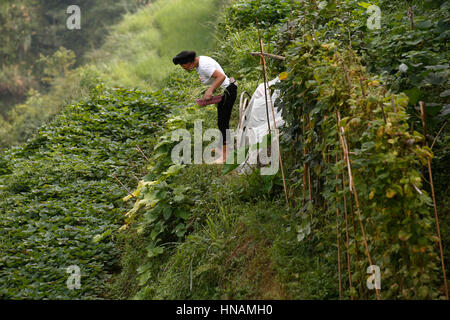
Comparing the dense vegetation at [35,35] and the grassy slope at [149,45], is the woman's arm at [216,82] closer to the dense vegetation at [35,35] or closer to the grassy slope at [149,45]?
the grassy slope at [149,45]

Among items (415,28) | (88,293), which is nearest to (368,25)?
(415,28)

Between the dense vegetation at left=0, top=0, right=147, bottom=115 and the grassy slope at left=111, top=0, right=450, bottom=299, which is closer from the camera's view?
the grassy slope at left=111, top=0, right=450, bottom=299

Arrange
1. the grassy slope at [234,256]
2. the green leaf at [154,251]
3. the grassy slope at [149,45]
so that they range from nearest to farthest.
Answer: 1. the grassy slope at [234,256]
2. the green leaf at [154,251]
3. the grassy slope at [149,45]

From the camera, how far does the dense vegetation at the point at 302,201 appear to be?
9.11 ft

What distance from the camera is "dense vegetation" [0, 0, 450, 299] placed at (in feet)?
9.11

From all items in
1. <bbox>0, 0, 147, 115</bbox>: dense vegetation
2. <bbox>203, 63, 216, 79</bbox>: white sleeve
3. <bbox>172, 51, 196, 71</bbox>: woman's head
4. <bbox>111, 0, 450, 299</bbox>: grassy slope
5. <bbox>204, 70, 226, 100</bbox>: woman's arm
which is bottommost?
<bbox>111, 0, 450, 299</bbox>: grassy slope

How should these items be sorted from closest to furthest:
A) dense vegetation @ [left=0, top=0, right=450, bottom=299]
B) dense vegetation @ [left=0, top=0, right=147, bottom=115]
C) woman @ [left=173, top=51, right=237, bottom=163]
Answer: dense vegetation @ [left=0, top=0, right=450, bottom=299] → woman @ [left=173, top=51, right=237, bottom=163] → dense vegetation @ [left=0, top=0, right=147, bottom=115]

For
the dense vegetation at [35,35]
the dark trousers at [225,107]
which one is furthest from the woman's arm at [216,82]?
the dense vegetation at [35,35]

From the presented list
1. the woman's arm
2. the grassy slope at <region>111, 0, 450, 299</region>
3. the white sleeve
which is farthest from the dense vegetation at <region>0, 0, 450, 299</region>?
the white sleeve

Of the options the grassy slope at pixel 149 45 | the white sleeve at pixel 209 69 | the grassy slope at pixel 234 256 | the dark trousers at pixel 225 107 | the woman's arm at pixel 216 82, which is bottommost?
the grassy slope at pixel 234 256

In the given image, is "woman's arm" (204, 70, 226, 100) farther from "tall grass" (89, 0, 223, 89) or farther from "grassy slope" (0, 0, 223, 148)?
"grassy slope" (0, 0, 223, 148)

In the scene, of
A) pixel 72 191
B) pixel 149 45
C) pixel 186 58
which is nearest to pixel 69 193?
pixel 72 191

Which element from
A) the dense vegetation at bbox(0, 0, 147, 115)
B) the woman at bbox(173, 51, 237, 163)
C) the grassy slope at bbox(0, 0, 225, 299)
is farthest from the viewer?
the dense vegetation at bbox(0, 0, 147, 115)

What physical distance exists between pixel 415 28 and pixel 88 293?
361cm
